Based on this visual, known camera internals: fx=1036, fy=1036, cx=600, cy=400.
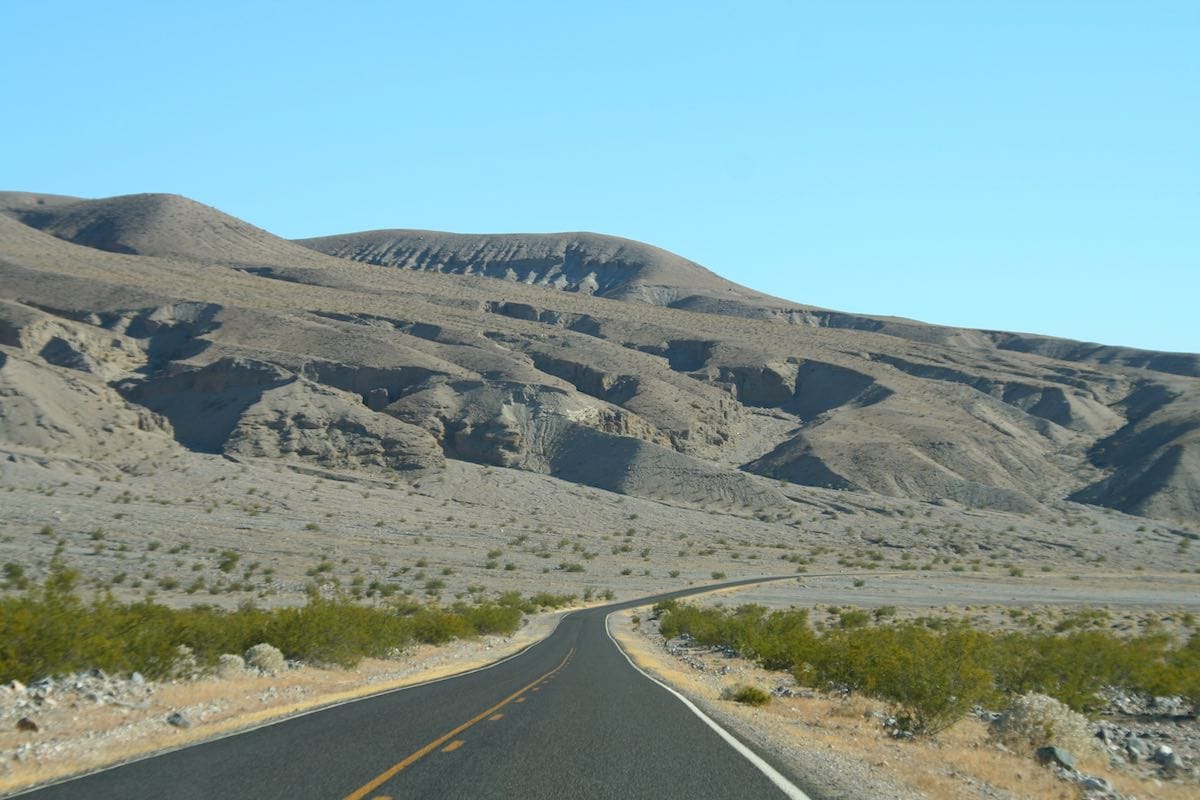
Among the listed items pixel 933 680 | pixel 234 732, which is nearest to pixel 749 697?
pixel 933 680

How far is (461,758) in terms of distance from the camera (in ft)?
32.4

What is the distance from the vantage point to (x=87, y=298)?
10762 cm

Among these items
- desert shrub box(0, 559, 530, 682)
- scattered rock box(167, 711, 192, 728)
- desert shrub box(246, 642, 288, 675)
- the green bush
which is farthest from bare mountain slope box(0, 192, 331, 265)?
scattered rock box(167, 711, 192, 728)

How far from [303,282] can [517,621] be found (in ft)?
358

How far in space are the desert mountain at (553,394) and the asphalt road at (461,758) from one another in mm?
65400

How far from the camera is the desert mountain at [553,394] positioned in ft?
290

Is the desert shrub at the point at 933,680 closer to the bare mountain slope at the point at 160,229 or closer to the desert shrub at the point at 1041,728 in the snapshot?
the desert shrub at the point at 1041,728

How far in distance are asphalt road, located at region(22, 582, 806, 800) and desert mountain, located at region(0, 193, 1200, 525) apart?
65400mm

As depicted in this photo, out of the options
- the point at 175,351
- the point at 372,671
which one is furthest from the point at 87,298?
the point at 372,671

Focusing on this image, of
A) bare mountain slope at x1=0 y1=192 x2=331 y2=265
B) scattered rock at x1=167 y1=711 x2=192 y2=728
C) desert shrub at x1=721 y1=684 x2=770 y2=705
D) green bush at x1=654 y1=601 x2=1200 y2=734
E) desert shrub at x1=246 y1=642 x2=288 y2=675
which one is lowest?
desert shrub at x1=246 y1=642 x2=288 y2=675

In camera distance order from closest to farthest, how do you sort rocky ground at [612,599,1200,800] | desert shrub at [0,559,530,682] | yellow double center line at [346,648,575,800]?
yellow double center line at [346,648,575,800] → rocky ground at [612,599,1200,800] → desert shrub at [0,559,530,682]

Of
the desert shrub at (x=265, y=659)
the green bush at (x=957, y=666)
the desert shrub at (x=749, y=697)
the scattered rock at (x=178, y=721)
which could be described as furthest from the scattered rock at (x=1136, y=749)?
the desert shrub at (x=265, y=659)

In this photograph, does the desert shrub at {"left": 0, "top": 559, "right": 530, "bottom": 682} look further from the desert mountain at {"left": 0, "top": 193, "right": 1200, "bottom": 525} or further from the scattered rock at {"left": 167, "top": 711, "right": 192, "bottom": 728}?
the desert mountain at {"left": 0, "top": 193, "right": 1200, "bottom": 525}

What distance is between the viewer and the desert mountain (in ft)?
290
